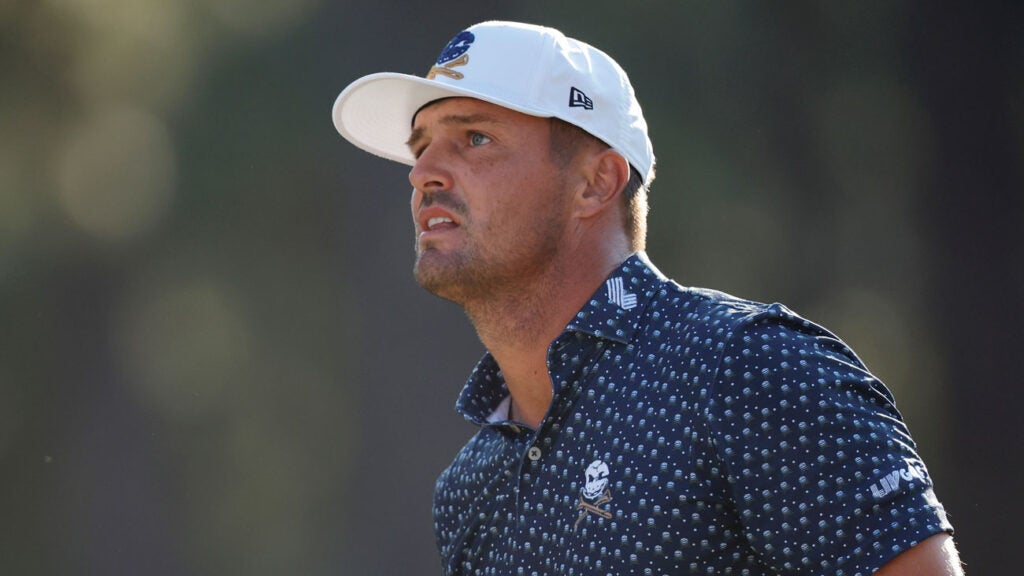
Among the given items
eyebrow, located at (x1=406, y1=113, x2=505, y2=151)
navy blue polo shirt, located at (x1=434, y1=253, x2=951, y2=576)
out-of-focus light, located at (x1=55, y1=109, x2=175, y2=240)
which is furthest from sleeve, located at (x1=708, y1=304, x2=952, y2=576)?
out-of-focus light, located at (x1=55, y1=109, x2=175, y2=240)

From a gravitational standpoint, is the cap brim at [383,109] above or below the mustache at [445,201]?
above

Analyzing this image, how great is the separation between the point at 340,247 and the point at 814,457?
360 centimetres

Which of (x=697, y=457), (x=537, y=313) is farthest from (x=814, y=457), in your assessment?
(x=537, y=313)

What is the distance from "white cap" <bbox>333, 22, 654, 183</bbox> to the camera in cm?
219

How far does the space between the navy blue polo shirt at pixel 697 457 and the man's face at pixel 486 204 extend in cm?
17

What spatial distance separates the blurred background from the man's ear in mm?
2803

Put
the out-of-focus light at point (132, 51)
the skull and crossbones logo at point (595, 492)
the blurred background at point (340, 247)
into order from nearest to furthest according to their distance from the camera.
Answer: the skull and crossbones logo at point (595, 492)
the blurred background at point (340, 247)
the out-of-focus light at point (132, 51)

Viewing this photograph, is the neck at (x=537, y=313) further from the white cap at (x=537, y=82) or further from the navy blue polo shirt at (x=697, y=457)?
the white cap at (x=537, y=82)

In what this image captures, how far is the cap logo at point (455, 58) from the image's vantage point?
2230mm

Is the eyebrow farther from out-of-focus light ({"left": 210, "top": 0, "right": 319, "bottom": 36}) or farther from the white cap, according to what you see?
out-of-focus light ({"left": 210, "top": 0, "right": 319, "bottom": 36})

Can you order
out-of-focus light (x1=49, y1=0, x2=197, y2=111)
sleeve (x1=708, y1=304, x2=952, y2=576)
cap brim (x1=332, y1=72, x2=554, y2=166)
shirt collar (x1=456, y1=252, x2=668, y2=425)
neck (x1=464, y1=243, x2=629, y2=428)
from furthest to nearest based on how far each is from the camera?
out-of-focus light (x1=49, y1=0, x2=197, y2=111), cap brim (x1=332, y1=72, x2=554, y2=166), neck (x1=464, y1=243, x2=629, y2=428), shirt collar (x1=456, y1=252, x2=668, y2=425), sleeve (x1=708, y1=304, x2=952, y2=576)

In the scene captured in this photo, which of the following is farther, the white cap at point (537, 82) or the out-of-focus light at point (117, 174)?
the out-of-focus light at point (117, 174)

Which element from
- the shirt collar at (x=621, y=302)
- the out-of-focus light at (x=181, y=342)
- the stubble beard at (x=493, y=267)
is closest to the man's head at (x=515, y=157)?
the stubble beard at (x=493, y=267)

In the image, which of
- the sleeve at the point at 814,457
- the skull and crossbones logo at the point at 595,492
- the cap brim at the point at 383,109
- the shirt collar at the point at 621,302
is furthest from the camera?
the cap brim at the point at 383,109
